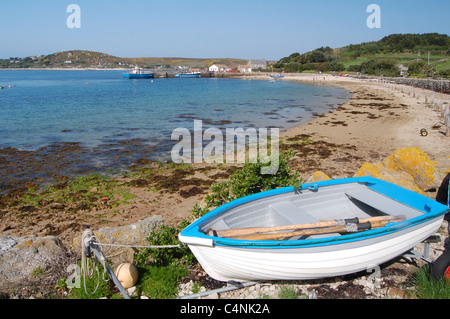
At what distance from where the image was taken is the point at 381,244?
5266 millimetres

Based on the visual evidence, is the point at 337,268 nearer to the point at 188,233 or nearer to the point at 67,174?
the point at 188,233

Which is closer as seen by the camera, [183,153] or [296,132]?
[183,153]

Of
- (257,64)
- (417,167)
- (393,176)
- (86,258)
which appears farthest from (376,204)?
(257,64)

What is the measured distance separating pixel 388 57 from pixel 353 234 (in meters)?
106

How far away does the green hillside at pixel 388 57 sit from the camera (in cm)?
7839

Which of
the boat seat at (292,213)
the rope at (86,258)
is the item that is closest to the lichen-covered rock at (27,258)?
the rope at (86,258)

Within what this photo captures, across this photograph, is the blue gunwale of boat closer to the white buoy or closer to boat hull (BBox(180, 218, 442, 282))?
boat hull (BBox(180, 218, 442, 282))

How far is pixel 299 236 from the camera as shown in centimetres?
575

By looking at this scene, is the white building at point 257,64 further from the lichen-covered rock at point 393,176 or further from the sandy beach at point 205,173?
the lichen-covered rock at point 393,176

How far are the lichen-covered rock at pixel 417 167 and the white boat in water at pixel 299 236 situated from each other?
3.58 m

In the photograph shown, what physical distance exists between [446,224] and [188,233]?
6.60 metres

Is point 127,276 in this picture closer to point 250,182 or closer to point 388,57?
point 250,182

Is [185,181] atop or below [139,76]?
below
